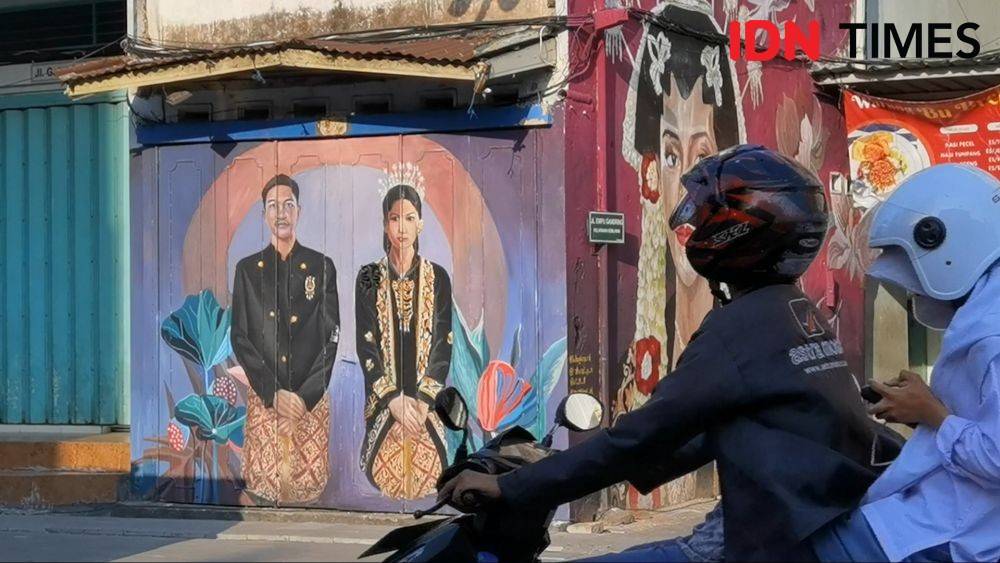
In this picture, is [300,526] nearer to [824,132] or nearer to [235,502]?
[235,502]

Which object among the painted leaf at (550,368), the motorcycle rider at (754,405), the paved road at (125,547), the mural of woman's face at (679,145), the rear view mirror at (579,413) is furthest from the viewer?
the mural of woman's face at (679,145)

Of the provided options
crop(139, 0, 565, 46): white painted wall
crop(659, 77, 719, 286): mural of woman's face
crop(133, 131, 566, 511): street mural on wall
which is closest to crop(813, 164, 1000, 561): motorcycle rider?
crop(133, 131, 566, 511): street mural on wall

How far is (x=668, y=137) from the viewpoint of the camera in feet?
38.0

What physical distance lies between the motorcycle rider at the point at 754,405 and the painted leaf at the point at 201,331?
26.5 ft

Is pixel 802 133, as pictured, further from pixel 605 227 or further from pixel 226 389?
pixel 226 389

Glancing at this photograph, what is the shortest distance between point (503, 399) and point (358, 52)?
101 inches

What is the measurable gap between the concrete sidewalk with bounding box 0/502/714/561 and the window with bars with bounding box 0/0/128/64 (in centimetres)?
387

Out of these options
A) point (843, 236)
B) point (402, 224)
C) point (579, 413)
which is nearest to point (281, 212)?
point (402, 224)

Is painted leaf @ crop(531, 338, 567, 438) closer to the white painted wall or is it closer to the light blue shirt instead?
the white painted wall

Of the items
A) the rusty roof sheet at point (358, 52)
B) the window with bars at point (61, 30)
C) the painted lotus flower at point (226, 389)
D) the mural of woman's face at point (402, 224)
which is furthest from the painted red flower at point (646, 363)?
the window with bars at point (61, 30)

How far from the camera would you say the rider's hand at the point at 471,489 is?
3.40 meters

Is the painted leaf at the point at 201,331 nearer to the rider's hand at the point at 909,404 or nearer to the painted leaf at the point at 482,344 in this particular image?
the painted leaf at the point at 482,344

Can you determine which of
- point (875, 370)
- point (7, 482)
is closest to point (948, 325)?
point (7, 482)

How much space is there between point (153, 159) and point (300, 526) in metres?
3.10
